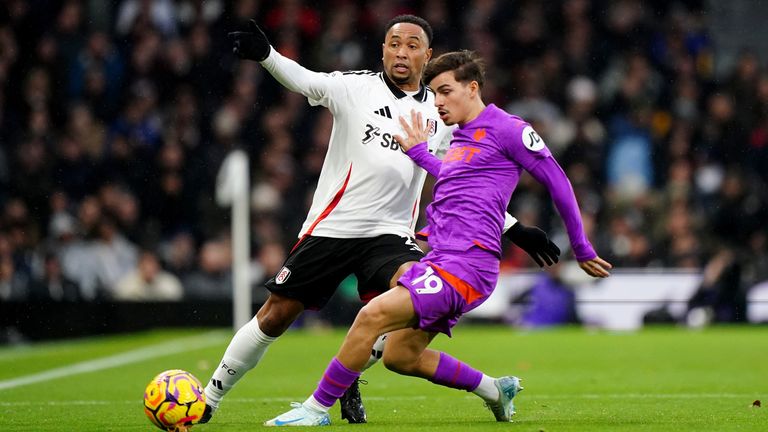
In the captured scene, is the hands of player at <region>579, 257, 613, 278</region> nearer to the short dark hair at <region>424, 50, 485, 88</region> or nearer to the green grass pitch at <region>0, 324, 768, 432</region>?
the green grass pitch at <region>0, 324, 768, 432</region>

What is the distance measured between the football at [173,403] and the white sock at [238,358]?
0.65 m

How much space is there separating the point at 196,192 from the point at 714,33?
343 inches

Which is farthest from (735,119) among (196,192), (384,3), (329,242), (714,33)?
(329,242)

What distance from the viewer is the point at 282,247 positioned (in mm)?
18516

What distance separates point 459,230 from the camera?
6.84m

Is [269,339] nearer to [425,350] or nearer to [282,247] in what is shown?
[425,350]

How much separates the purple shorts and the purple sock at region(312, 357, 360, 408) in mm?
450

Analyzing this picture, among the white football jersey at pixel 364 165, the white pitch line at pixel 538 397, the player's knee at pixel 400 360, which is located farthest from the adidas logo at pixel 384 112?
the white pitch line at pixel 538 397

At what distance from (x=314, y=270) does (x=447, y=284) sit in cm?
106

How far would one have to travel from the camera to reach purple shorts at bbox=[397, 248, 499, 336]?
6.68 meters

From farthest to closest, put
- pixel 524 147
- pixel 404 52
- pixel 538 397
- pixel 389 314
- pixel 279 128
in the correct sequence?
pixel 279 128
pixel 538 397
pixel 404 52
pixel 524 147
pixel 389 314

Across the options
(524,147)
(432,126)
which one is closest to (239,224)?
(432,126)

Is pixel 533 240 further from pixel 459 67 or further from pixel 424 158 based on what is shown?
pixel 459 67

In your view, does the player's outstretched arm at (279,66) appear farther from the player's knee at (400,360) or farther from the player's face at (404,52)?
the player's knee at (400,360)
